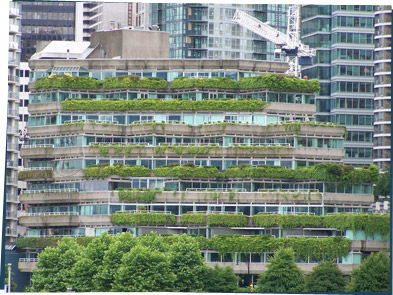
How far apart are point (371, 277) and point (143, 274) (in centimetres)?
2979

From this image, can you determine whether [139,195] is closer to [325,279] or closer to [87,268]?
[87,268]

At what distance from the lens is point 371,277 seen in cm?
18488

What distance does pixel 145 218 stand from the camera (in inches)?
7712

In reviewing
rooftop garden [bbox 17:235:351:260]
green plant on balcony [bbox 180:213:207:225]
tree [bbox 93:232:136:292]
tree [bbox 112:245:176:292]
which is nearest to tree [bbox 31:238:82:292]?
tree [bbox 93:232:136:292]

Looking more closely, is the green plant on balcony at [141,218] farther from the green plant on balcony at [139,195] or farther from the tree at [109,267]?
the tree at [109,267]

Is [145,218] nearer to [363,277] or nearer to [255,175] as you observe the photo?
[255,175]

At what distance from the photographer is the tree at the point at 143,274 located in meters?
179

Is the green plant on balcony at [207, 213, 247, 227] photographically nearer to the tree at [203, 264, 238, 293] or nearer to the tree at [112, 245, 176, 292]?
the tree at [203, 264, 238, 293]

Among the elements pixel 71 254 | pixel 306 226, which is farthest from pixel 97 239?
pixel 306 226

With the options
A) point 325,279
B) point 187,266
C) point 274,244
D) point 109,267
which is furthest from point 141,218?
point 325,279

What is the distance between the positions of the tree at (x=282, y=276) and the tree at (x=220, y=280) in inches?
143

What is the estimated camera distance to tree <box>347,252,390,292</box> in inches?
7249

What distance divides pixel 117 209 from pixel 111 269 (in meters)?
17.7

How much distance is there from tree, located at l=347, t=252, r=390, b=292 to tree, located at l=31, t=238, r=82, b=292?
36.2 meters
